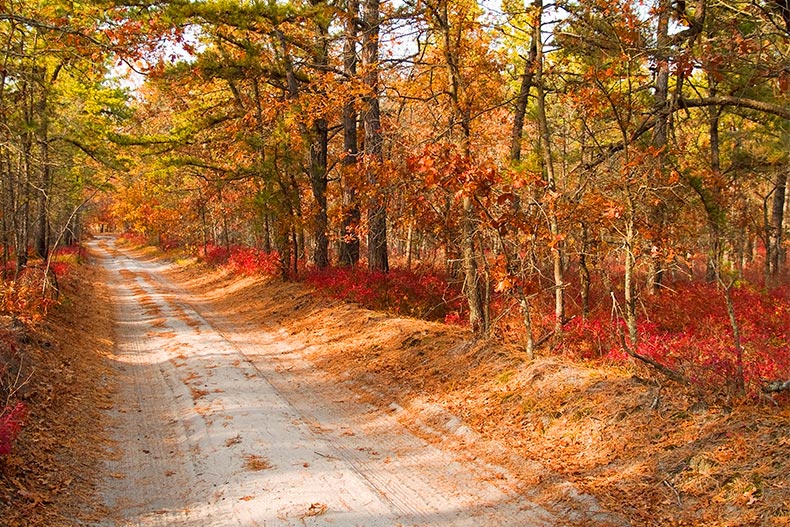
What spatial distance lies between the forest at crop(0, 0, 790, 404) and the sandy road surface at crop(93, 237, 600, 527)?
2.26 metres

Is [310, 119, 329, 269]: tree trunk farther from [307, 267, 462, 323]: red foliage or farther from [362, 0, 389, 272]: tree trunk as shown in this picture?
[362, 0, 389, 272]: tree trunk

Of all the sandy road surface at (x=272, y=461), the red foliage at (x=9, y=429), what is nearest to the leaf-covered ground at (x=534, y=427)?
the red foliage at (x=9, y=429)

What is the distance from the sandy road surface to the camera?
4.61 metres

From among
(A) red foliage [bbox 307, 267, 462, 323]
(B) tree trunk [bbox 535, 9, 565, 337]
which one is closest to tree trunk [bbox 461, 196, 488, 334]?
(B) tree trunk [bbox 535, 9, 565, 337]

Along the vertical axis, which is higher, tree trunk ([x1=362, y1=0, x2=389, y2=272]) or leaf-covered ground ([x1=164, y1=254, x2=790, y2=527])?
tree trunk ([x1=362, y1=0, x2=389, y2=272])

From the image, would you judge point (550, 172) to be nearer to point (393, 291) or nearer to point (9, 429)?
point (393, 291)

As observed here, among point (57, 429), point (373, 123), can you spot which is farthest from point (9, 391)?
point (373, 123)

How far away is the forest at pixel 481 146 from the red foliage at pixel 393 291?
0.24 ft

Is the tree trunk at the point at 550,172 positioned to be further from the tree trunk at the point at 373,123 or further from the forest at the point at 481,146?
the tree trunk at the point at 373,123

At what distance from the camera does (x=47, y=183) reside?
16.3m

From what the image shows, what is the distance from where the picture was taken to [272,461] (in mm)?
5570

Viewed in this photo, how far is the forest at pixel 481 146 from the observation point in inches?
271

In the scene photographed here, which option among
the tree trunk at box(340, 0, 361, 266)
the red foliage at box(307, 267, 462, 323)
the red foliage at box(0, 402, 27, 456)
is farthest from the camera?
the tree trunk at box(340, 0, 361, 266)

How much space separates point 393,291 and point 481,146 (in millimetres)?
5220
